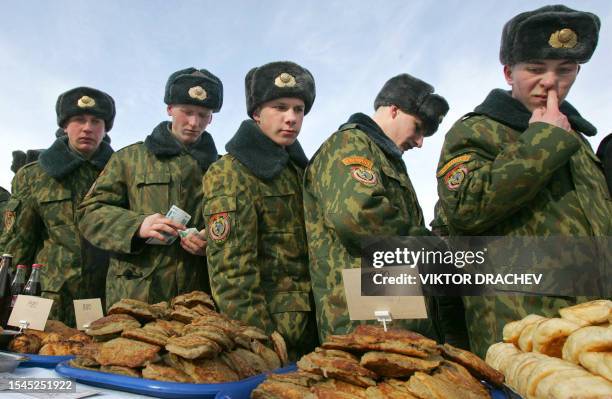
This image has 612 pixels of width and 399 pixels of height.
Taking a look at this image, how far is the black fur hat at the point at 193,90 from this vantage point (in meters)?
3.94

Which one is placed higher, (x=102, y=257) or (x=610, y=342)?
(x=102, y=257)

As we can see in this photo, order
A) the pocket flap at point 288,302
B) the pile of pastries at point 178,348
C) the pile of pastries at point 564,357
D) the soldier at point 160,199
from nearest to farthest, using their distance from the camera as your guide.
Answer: the pile of pastries at point 564,357 < the pile of pastries at point 178,348 < the pocket flap at point 288,302 < the soldier at point 160,199

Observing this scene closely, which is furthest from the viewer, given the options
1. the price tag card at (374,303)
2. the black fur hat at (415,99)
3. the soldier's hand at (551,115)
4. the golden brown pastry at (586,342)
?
the black fur hat at (415,99)

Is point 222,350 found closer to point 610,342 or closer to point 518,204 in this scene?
point 610,342

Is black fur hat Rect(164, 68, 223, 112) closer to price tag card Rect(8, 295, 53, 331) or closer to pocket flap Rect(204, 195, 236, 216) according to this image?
pocket flap Rect(204, 195, 236, 216)

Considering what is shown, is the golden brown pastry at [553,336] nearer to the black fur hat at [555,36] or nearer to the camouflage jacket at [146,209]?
the black fur hat at [555,36]

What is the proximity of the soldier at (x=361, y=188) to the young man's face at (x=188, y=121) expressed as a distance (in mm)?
1452

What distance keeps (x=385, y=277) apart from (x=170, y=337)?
37.4 inches

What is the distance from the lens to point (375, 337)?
1461 mm

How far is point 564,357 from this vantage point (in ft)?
4.73

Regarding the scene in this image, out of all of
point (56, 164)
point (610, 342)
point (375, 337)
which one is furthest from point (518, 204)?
point (56, 164)

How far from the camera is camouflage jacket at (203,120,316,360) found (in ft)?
9.39

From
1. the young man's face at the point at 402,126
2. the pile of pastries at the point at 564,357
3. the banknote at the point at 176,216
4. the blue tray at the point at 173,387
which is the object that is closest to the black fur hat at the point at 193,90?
the banknote at the point at 176,216

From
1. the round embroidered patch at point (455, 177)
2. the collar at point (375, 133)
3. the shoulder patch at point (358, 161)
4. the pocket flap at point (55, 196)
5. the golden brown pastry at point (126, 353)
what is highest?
the collar at point (375, 133)
